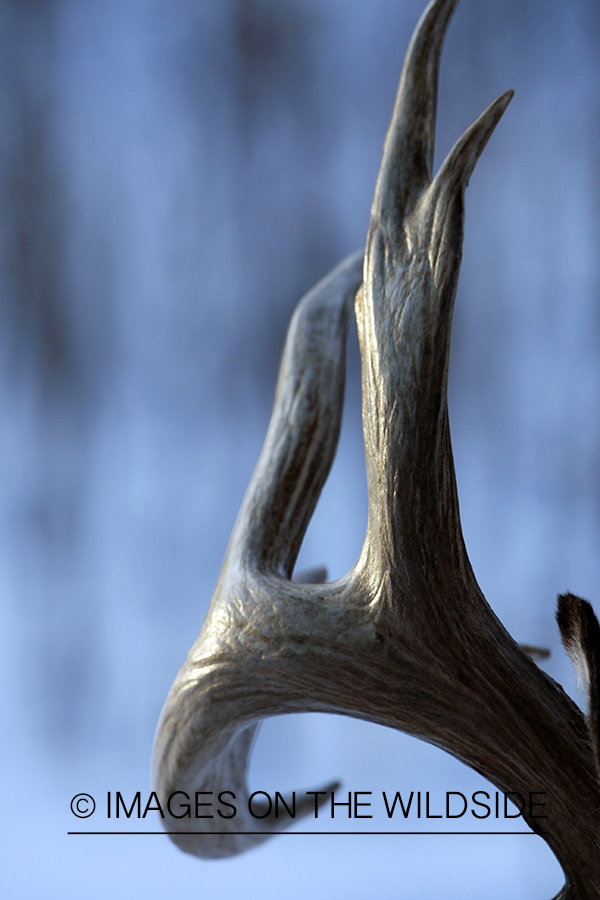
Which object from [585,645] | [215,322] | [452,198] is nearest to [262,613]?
[585,645]

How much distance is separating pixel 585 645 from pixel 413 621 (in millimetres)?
101

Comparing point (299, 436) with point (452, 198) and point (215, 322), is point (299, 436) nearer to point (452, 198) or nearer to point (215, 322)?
point (452, 198)

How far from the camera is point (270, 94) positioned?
46.3 inches

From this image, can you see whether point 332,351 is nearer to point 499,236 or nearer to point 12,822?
point 499,236

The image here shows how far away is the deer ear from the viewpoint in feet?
1.23

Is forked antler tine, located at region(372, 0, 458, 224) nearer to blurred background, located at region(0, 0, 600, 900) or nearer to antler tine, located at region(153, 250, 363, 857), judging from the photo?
antler tine, located at region(153, 250, 363, 857)

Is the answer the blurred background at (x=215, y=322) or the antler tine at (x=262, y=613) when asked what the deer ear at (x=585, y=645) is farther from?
the blurred background at (x=215, y=322)

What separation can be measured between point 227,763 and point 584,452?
0.77 metres

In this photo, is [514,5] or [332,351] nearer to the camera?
[332,351]

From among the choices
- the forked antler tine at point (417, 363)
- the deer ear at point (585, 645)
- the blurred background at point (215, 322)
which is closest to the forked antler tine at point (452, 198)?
the forked antler tine at point (417, 363)

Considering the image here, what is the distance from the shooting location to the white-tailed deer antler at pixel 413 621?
41 centimetres

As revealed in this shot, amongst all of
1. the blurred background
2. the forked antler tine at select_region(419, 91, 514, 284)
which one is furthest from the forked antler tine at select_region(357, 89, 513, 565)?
the blurred background

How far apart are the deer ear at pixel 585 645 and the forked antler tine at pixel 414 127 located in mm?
288

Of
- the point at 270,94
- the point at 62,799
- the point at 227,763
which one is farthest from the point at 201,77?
the point at 62,799
